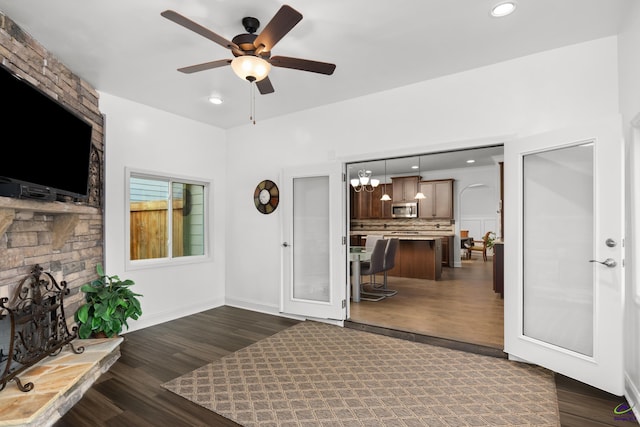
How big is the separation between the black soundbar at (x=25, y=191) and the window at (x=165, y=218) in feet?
5.87

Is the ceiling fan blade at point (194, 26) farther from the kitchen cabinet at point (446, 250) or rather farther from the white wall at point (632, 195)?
the kitchen cabinet at point (446, 250)

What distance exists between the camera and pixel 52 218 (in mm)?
2963

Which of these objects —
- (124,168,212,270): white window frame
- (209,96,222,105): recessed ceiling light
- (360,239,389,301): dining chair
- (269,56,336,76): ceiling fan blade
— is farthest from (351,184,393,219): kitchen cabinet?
(269,56,336,76): ceiling fan blade

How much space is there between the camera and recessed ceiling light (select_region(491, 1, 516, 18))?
2.37 metres

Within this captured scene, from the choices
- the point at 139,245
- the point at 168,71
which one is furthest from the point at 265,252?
the point at 168,71

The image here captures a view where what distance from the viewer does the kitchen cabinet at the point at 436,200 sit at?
9039mm

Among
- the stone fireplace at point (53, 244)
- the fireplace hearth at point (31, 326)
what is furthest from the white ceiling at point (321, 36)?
the fireplace hearth at point (31, 326)

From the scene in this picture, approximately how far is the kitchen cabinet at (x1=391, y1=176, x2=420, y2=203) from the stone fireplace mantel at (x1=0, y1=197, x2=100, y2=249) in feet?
25.8

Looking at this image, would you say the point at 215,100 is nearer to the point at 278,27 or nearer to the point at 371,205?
the point at 278,27

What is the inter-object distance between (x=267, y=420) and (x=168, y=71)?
3176 mm

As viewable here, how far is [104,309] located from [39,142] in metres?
1.64

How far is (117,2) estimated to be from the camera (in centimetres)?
232

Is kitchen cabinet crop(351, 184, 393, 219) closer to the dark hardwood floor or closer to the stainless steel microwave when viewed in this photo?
the stainless steel microwave

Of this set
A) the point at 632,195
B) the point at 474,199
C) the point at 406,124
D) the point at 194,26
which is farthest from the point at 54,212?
the point at 474,199
